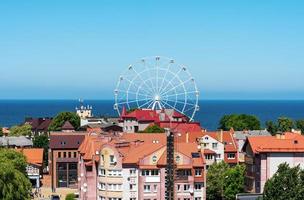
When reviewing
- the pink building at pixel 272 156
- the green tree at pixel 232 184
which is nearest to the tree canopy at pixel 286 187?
the green tree at pixel 232 184

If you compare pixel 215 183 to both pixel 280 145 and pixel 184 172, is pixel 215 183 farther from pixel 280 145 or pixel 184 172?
pixel 280 145

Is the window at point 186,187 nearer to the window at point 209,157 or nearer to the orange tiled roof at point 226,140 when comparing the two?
the window at point 209,157

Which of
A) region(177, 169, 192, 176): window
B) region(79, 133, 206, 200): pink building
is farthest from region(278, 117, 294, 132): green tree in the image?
region(177, 169, 192, 176): window

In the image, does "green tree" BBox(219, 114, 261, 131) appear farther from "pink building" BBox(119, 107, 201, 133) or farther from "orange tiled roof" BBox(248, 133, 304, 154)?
"orange tiled roof" BBox(248, 133, 304, 154)

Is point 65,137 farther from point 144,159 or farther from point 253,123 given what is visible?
point 253,123

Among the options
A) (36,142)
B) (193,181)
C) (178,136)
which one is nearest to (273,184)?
(193,181)

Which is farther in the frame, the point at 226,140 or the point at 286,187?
the point at 226,140

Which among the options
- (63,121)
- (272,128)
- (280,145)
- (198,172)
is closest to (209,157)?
(280,145)
